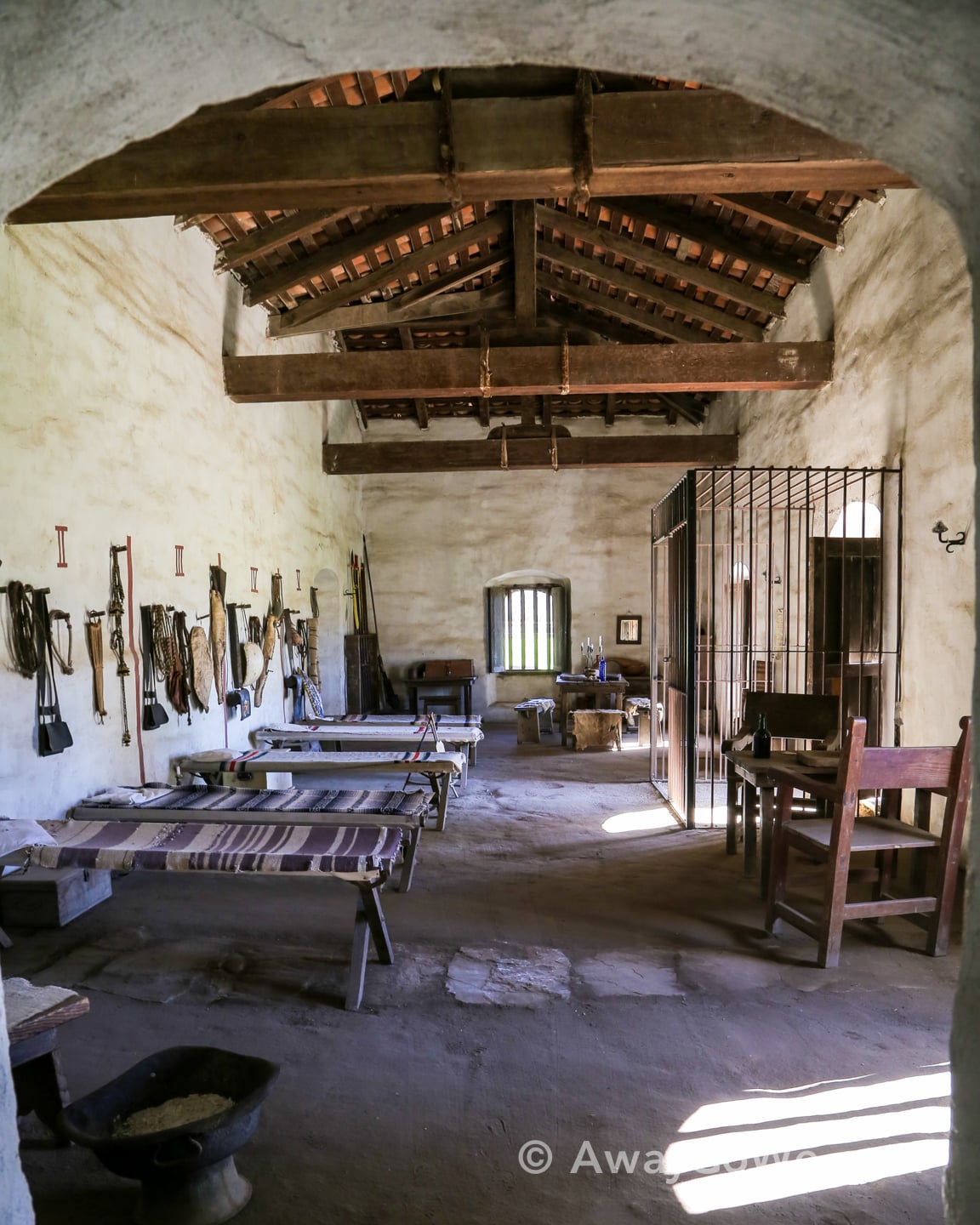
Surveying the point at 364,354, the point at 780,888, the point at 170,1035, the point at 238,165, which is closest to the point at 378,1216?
the point at 170,1035

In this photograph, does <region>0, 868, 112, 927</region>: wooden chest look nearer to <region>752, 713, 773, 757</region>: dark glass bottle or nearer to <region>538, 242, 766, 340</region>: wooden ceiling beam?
<region>752, 713, 773, 757</region>: dark glass bottle

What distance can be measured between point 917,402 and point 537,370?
2.83 metres

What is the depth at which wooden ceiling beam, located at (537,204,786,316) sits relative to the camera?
6809 mm

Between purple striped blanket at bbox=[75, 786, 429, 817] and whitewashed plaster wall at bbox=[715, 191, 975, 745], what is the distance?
278cm

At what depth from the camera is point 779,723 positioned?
468 centimetres

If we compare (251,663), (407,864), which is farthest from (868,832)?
(251,663)

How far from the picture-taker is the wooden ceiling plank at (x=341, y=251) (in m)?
6.50

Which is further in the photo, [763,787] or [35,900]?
[763,787]

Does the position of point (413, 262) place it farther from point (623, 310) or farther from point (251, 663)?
point (251, 663)

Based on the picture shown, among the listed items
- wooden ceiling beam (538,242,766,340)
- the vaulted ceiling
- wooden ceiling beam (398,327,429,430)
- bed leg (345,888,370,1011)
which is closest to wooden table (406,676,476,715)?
the vaulted ceiling

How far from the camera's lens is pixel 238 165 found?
3668 millimetres

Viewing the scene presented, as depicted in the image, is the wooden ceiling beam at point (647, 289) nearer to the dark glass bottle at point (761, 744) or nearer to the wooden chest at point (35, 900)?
the dark glass bottle at point (761, 744)

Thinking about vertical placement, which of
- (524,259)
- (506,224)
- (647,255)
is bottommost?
(647,255)

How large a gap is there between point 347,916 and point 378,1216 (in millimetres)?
1973
